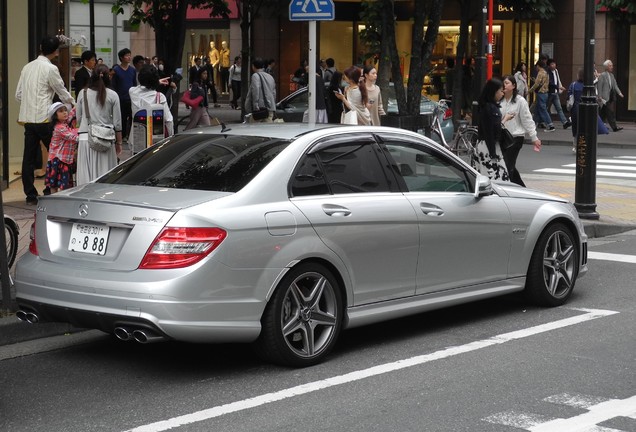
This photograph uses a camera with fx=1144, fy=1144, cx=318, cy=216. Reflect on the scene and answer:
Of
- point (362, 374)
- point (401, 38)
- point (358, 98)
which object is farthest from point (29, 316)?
point (401, 38)

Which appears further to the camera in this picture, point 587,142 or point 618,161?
point 618,161

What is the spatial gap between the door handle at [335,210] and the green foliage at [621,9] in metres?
23.3

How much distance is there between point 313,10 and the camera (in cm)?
1152

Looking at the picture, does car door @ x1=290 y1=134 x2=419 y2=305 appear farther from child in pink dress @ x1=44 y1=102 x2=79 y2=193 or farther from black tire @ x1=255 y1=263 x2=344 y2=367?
child in pink dress @ x1=44 y1=102 x2=79 y2=193

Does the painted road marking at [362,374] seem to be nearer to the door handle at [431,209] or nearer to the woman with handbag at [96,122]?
the door handle at [431,209]

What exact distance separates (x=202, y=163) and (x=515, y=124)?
810 centimetres

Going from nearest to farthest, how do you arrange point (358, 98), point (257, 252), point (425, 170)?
point (257, 252) < point (425, 170) < point (358, 98)

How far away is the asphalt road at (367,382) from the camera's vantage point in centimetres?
595

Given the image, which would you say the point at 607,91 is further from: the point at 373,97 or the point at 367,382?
the point at 367,382

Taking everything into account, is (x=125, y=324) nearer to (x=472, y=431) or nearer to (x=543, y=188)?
(x=472, y=431)

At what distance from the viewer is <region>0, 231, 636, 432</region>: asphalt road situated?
5949 millimetres

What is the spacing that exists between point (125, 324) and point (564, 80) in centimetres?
3076

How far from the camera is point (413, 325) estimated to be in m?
8.44

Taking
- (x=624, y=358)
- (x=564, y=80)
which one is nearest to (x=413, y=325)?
(x=624, y=358)
